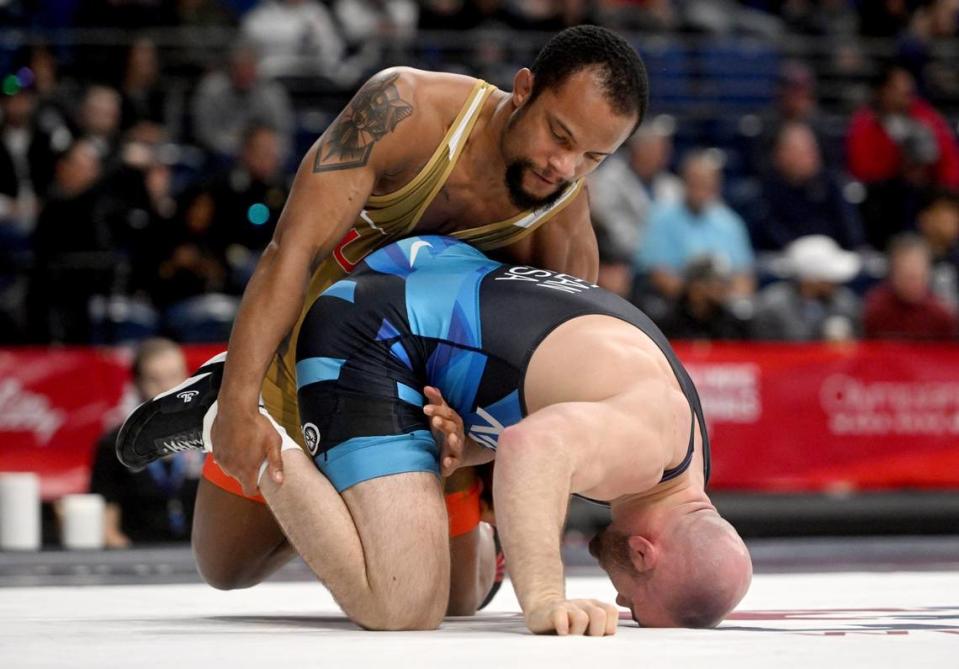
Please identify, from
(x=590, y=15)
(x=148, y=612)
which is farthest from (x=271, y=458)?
(x=590, y=15)

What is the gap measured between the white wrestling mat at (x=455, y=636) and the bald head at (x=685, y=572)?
51mm

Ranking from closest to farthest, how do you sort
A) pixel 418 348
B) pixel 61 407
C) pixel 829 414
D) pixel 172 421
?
pixel 418 348
pixel 172 421
pixel 61 407
pixel 829 414

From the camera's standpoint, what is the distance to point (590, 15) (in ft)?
28.6

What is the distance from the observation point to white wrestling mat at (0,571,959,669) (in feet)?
6.65

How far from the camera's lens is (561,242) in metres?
3.31

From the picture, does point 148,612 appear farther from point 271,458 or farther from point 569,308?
point 569,308

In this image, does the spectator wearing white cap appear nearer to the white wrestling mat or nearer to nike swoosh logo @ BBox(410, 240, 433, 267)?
the white wrestling mat

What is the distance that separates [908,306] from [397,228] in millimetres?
4234

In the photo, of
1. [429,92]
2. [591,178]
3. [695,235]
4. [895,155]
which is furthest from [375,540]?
[895,155]

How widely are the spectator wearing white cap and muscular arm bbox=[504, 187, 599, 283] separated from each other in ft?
10.8

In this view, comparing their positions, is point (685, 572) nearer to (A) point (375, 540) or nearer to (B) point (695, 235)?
(A) point (375, 540)

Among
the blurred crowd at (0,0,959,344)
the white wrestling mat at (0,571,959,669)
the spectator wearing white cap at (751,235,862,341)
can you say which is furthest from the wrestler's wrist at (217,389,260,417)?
the spectator wearing white cap at (751,235,862,341)

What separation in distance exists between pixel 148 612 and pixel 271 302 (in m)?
0.76

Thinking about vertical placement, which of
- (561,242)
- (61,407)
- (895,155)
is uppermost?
(561,242)
